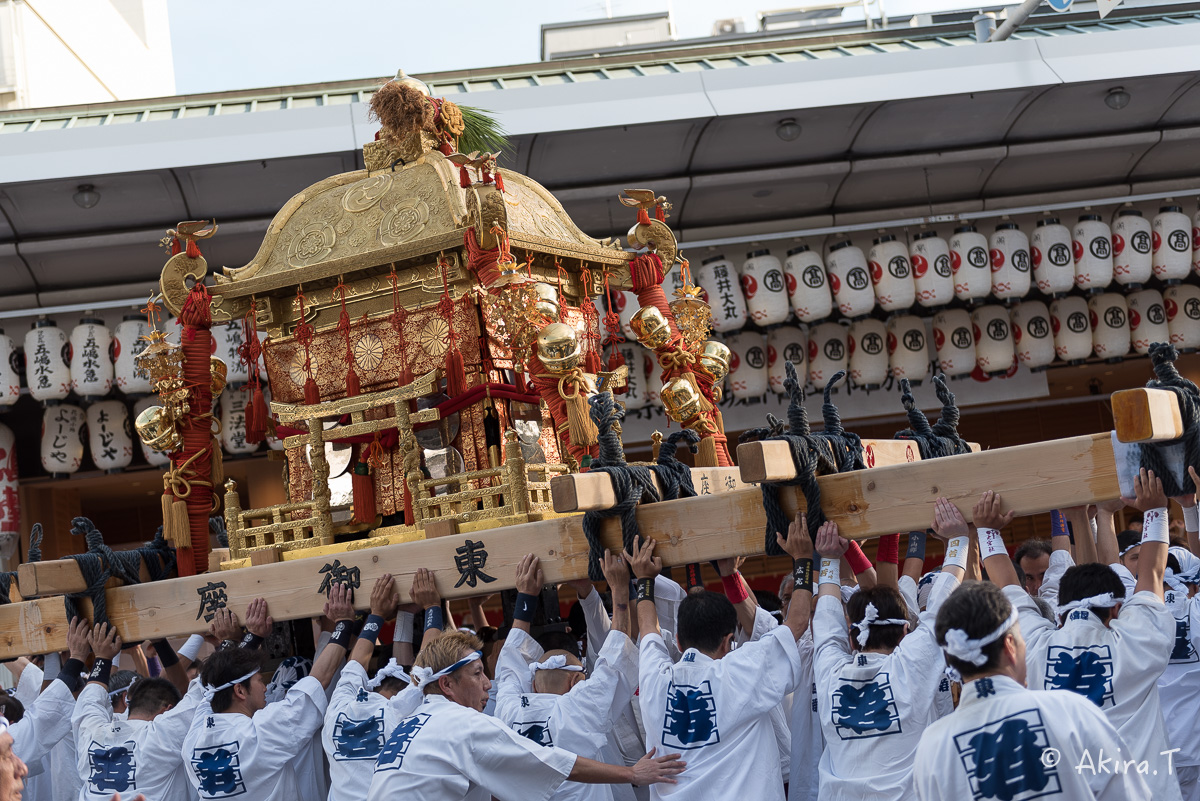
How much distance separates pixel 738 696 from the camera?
3010 mm

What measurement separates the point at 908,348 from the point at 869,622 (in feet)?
19.4

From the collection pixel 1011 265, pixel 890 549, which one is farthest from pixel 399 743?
pixel 1011 265

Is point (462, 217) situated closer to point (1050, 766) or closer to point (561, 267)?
point (561, 267)

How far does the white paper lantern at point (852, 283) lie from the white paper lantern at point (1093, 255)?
155cm

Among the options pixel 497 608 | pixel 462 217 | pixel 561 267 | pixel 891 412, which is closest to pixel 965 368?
pixel 891 412

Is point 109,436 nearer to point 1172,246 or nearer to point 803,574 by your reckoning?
point 803,574

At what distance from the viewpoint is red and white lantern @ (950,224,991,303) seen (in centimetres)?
830

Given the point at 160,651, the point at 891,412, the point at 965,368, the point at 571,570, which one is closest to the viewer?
the point at 571,570

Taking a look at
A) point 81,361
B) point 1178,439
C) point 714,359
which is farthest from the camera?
point 81,361

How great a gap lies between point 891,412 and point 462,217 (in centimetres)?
558

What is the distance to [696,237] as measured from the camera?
28.2ft

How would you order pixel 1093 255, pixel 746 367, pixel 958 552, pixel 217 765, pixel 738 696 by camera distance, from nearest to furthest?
1. pixel 738 696
2. pixel 958 552
3. pixel 217 765
4. pixel 1093 255
5. pixel 746 367

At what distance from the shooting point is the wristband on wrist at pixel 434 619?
11.9 feet

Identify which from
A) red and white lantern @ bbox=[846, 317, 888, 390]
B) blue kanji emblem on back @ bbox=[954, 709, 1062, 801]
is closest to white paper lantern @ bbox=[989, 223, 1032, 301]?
red and white lantern @ bbox=[846, 317, 888, 390]
